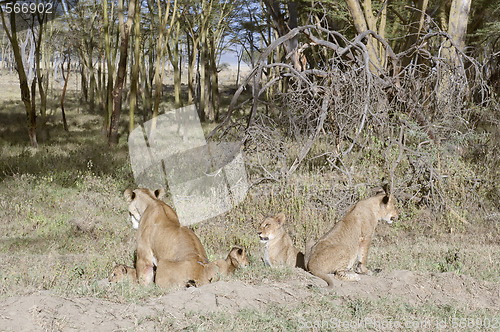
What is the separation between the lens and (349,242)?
5.71 m

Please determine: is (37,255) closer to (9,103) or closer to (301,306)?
(301,306)

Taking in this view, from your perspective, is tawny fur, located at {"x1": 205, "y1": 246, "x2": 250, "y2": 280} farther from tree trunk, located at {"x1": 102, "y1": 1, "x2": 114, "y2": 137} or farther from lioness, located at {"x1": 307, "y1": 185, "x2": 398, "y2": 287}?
tree trunk, located at {"x1": 102, "y1": 1, "x2": 114, "y2": 137}

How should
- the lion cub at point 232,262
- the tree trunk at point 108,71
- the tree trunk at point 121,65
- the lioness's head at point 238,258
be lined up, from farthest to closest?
the tree trunk at point 108,71, the tree trunk at point 121,65, the lioness's head at point 238,258, the lion cub at point 232,262

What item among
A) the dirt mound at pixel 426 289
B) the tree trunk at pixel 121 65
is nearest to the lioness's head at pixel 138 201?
the dirt mound at pixel 426 289

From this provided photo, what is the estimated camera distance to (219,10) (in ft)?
89.6

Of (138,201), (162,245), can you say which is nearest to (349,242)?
(162,245)

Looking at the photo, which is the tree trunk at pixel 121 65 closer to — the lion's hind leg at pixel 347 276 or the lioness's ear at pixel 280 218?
the lioness's ear at pixel 280 218

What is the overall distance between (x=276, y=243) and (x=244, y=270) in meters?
0.56

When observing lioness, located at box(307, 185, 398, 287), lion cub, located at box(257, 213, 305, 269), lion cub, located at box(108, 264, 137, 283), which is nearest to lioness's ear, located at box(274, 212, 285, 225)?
lion cub, located at box(257, 213, 305, 269)

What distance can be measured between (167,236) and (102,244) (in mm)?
2921

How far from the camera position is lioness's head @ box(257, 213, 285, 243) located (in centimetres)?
589

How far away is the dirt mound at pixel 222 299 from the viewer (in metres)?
4.15

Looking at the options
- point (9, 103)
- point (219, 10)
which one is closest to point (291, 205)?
point (219, 10)

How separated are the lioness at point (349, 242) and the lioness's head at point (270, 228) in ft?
1.54
